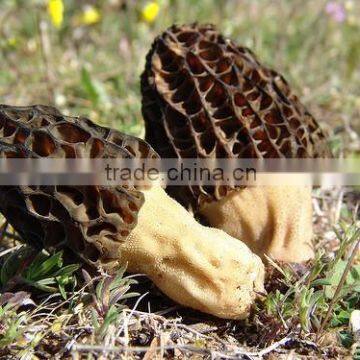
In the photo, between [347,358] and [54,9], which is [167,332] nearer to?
[347,358]

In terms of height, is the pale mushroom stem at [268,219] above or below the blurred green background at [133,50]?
below

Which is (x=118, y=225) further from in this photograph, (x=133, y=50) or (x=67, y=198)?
(x=133, y=50)

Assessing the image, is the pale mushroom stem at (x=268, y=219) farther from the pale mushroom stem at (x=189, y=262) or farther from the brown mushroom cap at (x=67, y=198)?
the brown mushroom cap at (x=67, y=198)

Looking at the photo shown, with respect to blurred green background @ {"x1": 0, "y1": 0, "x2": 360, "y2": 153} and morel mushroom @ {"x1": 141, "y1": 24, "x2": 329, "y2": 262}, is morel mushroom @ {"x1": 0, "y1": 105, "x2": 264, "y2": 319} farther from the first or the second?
blurred green background @ {"x1": 0, "y1": 0, "x2": 360, "y2": 153}

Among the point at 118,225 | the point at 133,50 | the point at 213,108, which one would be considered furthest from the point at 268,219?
the point at 133,50

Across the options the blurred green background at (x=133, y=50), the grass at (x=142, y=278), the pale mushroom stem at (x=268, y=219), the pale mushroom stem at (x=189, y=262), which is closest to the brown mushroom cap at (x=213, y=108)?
the pale mushroom stem at (x=268, y=219)

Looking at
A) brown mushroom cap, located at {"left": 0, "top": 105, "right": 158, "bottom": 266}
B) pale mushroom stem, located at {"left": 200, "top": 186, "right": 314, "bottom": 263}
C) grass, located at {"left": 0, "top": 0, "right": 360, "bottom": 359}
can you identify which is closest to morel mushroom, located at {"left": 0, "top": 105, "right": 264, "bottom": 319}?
brown mushroom cap, located at {"left": 0, "top": 105, "right": 158, "bottom": 266}

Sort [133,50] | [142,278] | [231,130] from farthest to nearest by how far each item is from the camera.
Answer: [133,50] < [231,130] < [142,278]
